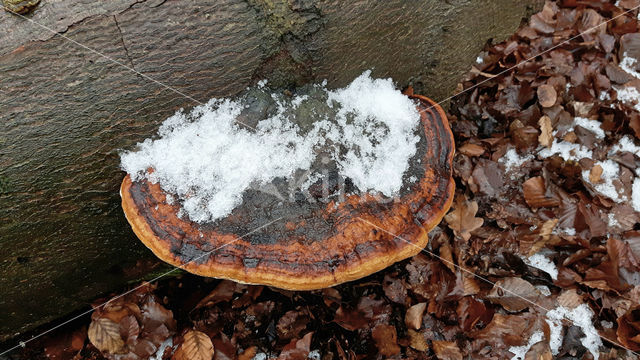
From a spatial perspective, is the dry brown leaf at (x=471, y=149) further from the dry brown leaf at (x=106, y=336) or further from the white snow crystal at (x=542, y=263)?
the dry brown leaf at (x=106, y=336)

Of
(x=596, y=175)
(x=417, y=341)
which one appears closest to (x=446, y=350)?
(x=417, y=341)

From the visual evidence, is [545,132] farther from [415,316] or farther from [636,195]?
[415,316]

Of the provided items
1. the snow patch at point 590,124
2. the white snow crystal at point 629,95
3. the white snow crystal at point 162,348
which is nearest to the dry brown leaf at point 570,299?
the snow patch at point 590,124

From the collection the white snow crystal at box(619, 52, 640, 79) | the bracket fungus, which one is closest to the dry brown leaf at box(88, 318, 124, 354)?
the bracket fungus

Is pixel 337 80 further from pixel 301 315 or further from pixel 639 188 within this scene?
pixel 639 188

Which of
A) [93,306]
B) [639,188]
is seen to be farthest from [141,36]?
[639,188]

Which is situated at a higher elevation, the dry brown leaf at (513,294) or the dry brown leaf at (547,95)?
the dry brown leaf at (547,95)

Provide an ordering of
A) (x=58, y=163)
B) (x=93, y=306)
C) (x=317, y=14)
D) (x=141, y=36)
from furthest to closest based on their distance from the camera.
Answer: (x=93, y=306) → (x=317, y=14) → (x=58, y=163) → (x=141, y=36)
